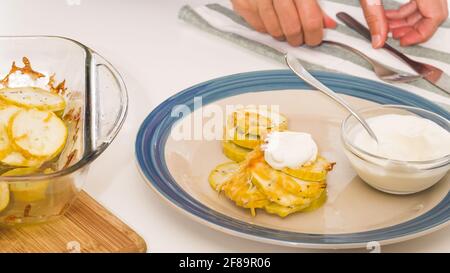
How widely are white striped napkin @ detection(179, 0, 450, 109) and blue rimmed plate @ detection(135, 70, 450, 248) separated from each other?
0.55ft

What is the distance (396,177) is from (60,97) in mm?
570

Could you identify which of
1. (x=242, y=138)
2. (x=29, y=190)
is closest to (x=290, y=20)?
(x=242, y=138)

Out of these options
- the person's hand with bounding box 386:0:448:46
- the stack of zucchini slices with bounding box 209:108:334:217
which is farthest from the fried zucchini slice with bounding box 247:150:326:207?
the person's hand with bounding box 386:0:448:46

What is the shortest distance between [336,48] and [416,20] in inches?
10.6

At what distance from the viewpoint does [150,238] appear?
1097 millimetres

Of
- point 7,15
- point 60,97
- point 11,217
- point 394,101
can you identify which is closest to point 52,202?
point 11,217

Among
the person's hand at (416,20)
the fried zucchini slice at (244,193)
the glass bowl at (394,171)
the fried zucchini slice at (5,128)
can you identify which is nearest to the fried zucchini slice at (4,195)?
the fried zucchini slice at (5,128)

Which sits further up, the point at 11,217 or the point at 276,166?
the point at 11,217

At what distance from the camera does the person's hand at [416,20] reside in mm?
1755

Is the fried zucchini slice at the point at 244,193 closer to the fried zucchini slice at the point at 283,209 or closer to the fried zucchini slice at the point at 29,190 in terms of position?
the fried zucchini slice at the point at 283,209

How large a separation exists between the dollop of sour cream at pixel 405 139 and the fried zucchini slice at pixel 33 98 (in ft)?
1.66

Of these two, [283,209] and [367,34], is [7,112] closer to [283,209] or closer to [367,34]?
[283,209]

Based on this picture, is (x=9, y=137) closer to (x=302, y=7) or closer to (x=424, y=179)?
(x=424, y=179)

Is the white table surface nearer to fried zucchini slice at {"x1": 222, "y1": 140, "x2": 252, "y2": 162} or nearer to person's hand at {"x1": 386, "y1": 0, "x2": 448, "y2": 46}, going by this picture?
fried zucchini slice at {"x1": 222, "y1": 140, "x2": 252, "y2": 162}
